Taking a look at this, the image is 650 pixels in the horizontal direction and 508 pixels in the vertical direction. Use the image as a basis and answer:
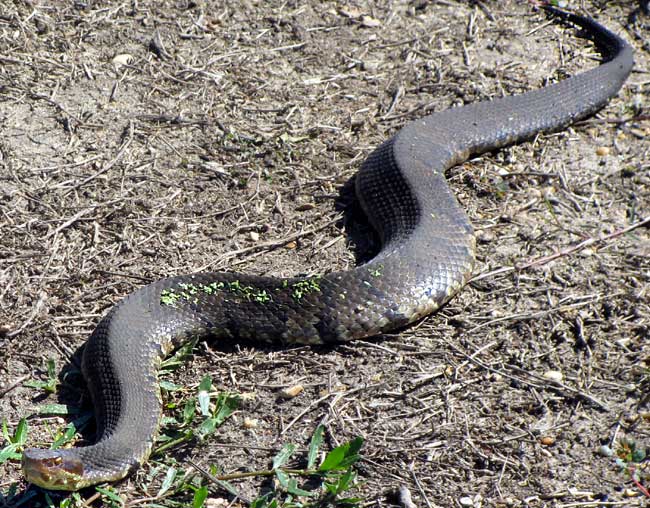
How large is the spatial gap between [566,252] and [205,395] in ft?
9.83

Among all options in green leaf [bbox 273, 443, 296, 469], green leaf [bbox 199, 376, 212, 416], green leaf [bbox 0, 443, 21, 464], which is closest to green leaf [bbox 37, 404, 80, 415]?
green leaf [bbox 0, 443, 21, 464]

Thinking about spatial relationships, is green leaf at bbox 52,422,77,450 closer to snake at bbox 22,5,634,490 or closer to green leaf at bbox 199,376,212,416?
snake at bbox 22,5,634,490

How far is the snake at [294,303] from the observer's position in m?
4.68

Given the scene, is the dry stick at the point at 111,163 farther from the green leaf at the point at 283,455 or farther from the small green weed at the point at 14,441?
the green leaf at the point at 283,455

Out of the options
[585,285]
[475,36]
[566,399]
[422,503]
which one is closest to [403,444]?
[422,503]

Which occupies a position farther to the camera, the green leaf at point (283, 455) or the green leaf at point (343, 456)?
the green leaf at point (283, 455)

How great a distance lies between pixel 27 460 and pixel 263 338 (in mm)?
1809

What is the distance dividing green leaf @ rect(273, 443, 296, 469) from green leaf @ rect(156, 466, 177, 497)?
57 cm

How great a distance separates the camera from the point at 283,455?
466 cm

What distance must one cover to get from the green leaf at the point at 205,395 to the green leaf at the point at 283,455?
1.75ft

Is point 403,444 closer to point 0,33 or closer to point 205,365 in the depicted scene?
point 205,365

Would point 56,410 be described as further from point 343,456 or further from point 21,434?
point 343,456

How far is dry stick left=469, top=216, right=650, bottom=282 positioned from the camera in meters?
6.06

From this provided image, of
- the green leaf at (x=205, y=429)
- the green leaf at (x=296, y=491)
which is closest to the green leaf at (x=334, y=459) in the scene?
the green leaf at (x=296, y=491)
